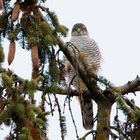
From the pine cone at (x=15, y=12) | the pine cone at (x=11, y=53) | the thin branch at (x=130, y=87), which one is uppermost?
the pine cone at (x=15, y=12)

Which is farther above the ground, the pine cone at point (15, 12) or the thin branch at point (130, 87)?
the pine cone at point (15, 12)

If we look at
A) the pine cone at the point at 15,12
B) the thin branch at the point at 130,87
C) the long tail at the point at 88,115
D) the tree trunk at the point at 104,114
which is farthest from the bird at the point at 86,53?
the pine cone at the point at 15,12

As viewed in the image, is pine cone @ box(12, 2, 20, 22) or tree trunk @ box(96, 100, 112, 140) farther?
tree trunk @ box(96, 100, 112, 140)

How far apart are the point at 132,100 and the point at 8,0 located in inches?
69.2

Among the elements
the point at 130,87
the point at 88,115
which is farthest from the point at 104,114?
the point at 88,115

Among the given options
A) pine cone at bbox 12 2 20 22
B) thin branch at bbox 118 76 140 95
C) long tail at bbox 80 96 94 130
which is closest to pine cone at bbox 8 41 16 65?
pine cone at bbox 12 2 20 22

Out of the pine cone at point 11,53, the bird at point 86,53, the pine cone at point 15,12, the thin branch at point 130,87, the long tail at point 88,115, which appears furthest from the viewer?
the long tail at point 88,115

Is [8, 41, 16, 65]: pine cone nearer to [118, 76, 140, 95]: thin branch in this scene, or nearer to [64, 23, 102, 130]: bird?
[118, 76, 140, 95]: thin branch

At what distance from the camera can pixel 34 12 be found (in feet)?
11.2

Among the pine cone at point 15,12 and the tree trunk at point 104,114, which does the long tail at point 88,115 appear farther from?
the pine cone at point 15,12

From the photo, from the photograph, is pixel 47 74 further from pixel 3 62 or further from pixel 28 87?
pixel 28 87

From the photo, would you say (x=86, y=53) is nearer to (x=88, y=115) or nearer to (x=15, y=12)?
(x=88, y=115)

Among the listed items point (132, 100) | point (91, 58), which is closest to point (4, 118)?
point (132, 100)

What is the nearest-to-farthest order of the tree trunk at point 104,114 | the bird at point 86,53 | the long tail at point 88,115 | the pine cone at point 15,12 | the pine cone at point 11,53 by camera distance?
the pine cone at point 11,53 < the pine cone at point 15,12 < the tree trunk at point 104,114 < the bird at point 86,53 < the long tail at point 88,115
